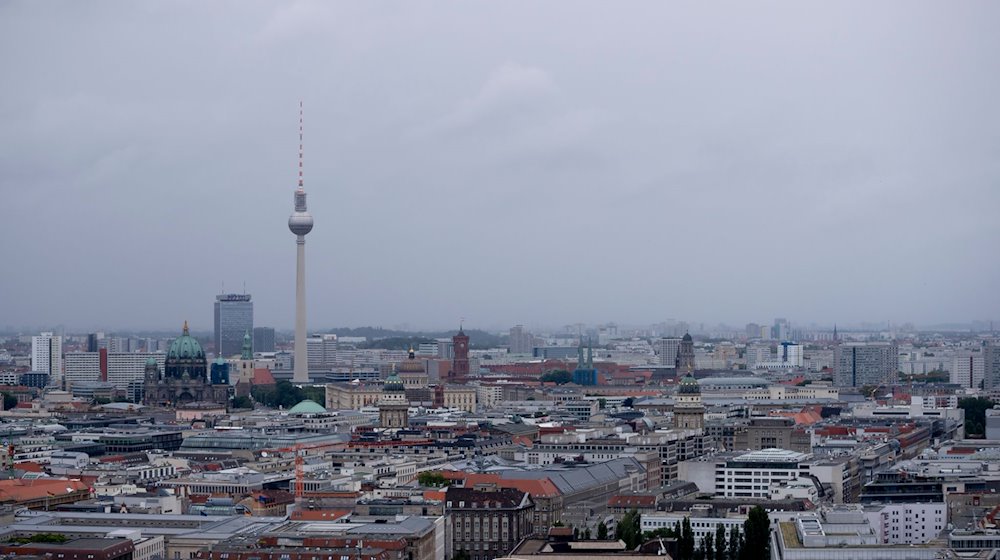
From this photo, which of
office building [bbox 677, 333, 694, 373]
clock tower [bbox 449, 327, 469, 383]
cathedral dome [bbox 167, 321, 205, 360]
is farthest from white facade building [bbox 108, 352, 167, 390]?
office building [bbox 677, 333, 694, 373]

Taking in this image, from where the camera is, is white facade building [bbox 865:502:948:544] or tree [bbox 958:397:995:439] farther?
tree [bbox 958:397:995:439]

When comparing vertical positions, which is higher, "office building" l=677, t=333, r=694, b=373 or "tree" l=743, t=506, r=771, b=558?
"office building" l=677, t=333, r=694, b=373

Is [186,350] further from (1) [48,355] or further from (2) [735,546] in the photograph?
(2) [735,546]

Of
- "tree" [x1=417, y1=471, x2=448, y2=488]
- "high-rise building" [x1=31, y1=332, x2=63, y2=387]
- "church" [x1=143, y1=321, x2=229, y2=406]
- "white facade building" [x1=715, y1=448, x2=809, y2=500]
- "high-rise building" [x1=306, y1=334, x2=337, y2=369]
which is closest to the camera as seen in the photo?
"tree" [x1=417, y1=471, x2=448, y2=488]

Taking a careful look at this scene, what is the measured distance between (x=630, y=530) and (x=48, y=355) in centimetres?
11969

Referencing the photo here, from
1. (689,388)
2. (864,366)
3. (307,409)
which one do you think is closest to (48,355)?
(864,366)

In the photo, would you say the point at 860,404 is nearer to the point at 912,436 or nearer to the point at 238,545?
the point at 912,436

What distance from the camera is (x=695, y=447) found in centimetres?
8175

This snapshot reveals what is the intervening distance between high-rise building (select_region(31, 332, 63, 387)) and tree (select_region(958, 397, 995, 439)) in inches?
3198

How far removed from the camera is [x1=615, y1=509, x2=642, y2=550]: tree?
52.3 meters

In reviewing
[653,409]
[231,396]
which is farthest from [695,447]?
[231,396]

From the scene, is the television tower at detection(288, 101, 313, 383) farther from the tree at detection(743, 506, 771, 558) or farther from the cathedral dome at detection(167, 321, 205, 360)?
the tree at detection(743, 506, 771, 558)

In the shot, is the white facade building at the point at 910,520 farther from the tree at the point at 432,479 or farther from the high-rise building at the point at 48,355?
the high-rise building at the point at 48,355

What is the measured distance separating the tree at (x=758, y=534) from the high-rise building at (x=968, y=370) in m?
91.6
